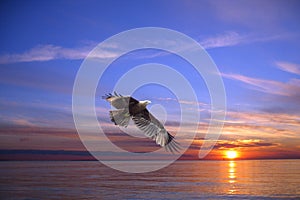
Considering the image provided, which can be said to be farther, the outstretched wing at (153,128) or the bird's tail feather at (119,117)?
the outstretched wing at (153,128)

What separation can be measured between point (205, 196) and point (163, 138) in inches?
1521

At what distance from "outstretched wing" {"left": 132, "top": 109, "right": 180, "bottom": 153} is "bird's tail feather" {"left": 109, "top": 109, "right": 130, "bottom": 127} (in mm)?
1821

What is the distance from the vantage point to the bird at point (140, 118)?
18.9 m

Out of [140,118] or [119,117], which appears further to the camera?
[140,118]

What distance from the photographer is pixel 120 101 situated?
61.8 feet

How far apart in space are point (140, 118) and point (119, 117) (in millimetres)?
2726

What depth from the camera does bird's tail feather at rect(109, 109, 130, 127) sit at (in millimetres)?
18911

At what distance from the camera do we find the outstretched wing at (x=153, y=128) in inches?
845

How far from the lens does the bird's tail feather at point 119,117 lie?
1891 cm

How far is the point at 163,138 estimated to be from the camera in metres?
21.8

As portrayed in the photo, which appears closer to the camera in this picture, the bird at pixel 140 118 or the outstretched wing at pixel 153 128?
the bird at pixel 140 118

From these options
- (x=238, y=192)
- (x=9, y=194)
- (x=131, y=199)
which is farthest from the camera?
(x=238, y=192)

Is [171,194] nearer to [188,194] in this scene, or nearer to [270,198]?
[188,194]

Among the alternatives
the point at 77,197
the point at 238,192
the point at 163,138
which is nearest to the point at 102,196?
the point at 77,197
